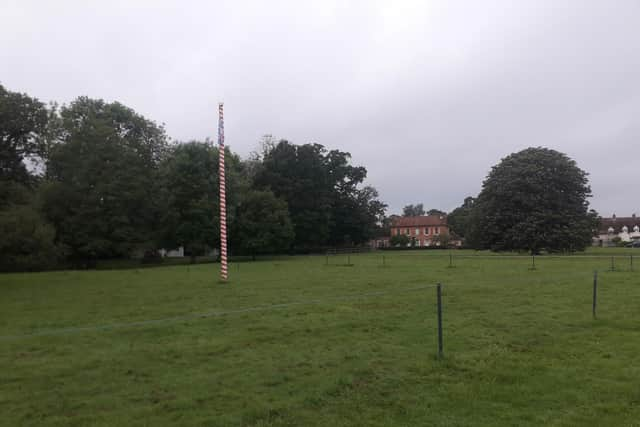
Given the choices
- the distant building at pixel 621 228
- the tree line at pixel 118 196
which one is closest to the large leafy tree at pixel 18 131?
the tree line at pixel 118 196

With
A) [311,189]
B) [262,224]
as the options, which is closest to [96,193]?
[262,224]

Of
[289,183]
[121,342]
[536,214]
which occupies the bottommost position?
[121,342]

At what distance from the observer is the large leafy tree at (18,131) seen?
2411 centimetres

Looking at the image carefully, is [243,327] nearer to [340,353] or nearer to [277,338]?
[277,338]

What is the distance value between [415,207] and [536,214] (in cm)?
13002

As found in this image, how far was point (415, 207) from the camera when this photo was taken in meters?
172

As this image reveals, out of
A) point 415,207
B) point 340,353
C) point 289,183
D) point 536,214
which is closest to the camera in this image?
point 340,353

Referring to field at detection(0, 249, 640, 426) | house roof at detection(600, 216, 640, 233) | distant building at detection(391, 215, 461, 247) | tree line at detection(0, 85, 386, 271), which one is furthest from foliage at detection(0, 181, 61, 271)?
house roof at detection(600, 216, 640, 233)

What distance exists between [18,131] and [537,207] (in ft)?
134

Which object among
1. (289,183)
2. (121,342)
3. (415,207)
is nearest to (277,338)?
(121,342)

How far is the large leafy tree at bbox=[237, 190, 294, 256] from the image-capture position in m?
50.5

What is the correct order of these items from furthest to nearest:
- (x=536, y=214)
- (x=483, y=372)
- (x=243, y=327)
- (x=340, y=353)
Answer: (x=536, y=214), (x=243, y=327), (x=340, y=353), (x=483, y=372)

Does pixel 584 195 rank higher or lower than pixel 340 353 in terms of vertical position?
higher

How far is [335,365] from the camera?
7352mm
